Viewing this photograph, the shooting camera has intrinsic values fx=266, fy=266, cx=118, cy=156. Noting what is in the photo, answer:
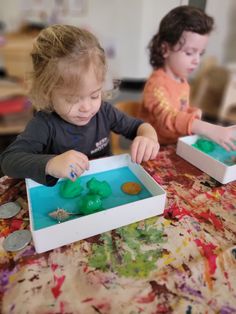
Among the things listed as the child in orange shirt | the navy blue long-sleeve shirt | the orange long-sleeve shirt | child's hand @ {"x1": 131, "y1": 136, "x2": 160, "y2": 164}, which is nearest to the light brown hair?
the child in orange shirt

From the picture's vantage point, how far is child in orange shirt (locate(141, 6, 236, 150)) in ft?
2.72

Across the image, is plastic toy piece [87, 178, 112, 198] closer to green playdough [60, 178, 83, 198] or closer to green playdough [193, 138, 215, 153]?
green playdough [60, 178, 83, 198]

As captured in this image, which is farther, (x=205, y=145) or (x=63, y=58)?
(x=205, y=145)

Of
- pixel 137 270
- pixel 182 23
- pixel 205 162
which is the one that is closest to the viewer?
pixel 137 270

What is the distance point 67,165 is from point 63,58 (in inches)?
8.9

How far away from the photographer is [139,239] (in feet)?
1.52

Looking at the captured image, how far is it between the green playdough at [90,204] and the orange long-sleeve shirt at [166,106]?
0.44 m

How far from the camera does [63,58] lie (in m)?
0.55

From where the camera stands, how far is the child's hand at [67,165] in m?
0.49

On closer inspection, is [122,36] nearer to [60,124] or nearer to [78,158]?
[60,124]

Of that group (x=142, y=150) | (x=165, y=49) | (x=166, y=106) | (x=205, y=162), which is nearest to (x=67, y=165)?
(x=142, y=150)

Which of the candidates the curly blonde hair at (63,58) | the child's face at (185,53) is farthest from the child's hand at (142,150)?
the child's face at (185,53)

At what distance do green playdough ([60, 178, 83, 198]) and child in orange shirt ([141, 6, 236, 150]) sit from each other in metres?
0.41

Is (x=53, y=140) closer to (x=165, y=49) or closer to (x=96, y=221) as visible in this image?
(x=96, y=221)
